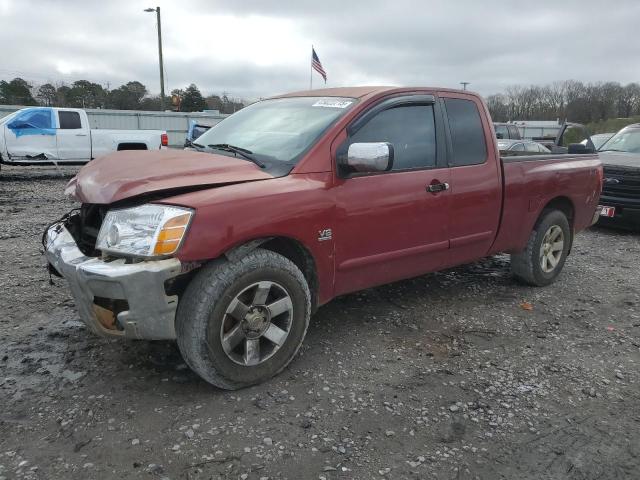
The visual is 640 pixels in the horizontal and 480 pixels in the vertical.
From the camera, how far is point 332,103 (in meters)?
3.68

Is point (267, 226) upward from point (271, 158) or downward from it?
downward

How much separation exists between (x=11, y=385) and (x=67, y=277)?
80 centimetres

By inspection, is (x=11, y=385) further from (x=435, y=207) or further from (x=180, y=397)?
(x=435, y=207)

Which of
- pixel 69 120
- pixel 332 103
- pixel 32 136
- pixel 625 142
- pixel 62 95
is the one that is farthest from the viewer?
pixel 62 95

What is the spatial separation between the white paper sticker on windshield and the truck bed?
1.64 meters

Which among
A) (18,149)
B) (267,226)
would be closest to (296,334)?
(267,226)

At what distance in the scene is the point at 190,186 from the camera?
2816 millimetres

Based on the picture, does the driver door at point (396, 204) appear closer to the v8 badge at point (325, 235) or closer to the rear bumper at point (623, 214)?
the v8 badge at point (325, 235)

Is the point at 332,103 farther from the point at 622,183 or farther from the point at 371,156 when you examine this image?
the point at 622,183

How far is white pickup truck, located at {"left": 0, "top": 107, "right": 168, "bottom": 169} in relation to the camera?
44.0 feet

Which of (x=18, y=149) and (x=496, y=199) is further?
(x=18, y=149)

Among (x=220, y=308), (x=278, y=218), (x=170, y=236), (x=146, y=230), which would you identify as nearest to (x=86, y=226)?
(x=146, y=230)

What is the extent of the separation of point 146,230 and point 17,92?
41688mm

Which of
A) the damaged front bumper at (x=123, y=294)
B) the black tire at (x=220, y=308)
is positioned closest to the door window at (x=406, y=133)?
the black tire at (x=220, y=308)
